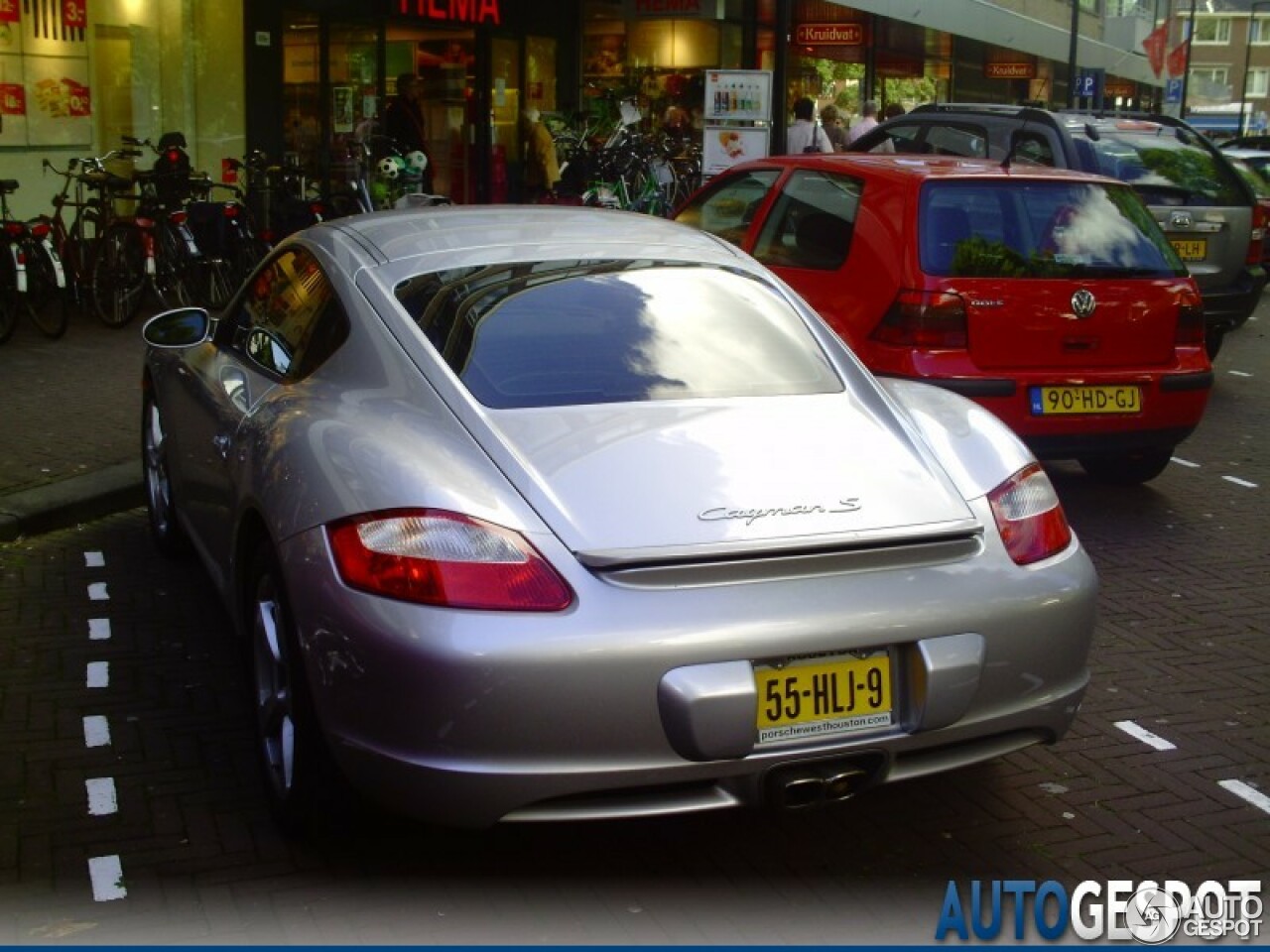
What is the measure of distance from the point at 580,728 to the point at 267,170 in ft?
40.1

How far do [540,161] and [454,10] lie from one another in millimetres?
2632

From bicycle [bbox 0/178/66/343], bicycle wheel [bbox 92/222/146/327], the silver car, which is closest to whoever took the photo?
the silver car

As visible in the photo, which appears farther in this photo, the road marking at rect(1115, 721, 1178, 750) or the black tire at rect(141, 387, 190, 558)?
the black tire at rect(141, 387, 190, 558)

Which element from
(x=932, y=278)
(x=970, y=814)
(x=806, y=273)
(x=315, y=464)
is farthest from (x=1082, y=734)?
(x=806, y=273)

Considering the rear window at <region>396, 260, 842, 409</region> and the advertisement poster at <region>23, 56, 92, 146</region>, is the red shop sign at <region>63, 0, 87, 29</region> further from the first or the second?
the rear window at <region>396, 260, 842, 409</region>

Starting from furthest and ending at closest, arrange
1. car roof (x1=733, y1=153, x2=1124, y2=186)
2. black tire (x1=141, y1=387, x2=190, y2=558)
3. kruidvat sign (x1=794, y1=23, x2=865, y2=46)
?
kruidvat sign (x1=794, y1=23, x2=865, y2=46), car roof (x1=733, y1=153, x2=1124, y2=186), black tire (x1=141, y1=387, x2=190, y2=558)

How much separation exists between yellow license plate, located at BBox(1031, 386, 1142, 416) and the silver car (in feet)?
9.15

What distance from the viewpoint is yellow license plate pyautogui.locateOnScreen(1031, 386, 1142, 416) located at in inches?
286

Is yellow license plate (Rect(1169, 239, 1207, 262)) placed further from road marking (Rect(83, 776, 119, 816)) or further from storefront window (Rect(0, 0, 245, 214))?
road marking (Rect(83, 776, 119, 816))

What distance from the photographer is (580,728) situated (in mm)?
3385

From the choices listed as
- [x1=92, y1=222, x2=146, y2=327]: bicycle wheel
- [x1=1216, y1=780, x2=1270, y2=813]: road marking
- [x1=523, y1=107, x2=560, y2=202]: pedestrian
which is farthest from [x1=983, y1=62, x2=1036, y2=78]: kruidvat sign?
[x1=1216, y1=780, x2=1270, y2=813]: road marking

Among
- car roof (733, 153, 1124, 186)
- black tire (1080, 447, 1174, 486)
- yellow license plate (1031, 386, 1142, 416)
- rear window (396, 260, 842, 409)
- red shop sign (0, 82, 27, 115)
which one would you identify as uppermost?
red shop sign (0, 82, 27, 115)

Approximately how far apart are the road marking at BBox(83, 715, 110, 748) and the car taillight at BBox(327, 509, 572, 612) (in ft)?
4.68

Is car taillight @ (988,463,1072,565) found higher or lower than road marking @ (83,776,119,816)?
higher
